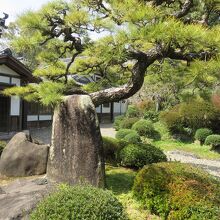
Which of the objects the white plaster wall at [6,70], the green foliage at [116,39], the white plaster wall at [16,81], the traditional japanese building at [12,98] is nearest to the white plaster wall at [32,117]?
the traditional japanese building at [12,98]

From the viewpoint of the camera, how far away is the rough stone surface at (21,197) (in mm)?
5386

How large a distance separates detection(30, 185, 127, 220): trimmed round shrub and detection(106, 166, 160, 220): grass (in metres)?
1.03

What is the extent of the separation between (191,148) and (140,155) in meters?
9.02

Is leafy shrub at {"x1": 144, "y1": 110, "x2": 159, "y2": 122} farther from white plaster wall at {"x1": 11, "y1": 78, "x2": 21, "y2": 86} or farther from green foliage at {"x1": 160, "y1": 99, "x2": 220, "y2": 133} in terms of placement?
white plaster wall at {"x1": 11, "y1": 78, "x2": 21, "y2": 86}

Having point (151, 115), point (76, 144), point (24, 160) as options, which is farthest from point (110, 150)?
point (151, 115)

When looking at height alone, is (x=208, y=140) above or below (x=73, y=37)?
below

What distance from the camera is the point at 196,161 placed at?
14164 mm

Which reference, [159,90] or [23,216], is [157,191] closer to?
[23,216]

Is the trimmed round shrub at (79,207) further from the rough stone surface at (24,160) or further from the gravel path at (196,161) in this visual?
the gravel path at (196,161)

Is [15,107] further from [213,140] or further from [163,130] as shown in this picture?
[213,140]

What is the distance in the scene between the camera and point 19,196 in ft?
20.1

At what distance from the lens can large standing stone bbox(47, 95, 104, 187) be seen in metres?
6.77

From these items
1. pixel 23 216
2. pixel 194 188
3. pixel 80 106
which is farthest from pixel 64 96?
pixel 194 188

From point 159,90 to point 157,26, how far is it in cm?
1672
